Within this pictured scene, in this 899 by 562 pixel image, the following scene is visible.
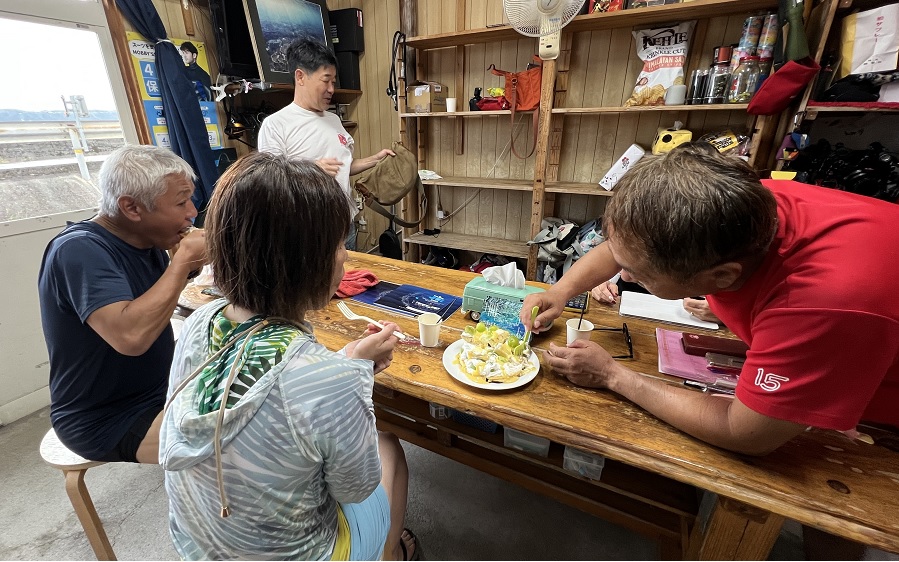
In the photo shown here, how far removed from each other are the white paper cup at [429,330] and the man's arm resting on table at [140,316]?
736 mm

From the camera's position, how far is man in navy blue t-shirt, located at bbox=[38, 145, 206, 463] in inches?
41.7

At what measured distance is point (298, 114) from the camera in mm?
2498

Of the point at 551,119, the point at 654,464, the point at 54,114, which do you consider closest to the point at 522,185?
the point at 551,119

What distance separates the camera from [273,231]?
25.8 inches

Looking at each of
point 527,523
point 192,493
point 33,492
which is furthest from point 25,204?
point 527,523

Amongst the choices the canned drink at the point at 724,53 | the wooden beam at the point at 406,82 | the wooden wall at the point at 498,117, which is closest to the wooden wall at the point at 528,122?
the wooden wall at the point at 498,117

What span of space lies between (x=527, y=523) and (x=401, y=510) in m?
0.70

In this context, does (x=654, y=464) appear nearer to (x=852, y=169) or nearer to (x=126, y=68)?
(x=852, y=169)

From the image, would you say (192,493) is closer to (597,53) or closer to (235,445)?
(235,445)

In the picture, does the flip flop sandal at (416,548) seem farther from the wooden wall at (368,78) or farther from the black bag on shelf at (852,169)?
the wooden wall at (368,78)

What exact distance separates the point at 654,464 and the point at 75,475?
1.69 metres

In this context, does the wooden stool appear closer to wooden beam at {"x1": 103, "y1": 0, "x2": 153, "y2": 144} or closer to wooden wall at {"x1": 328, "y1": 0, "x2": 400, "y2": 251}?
wooden beam at {"x1": 103, "y1": 0, "x2": 153, "y2": 144}

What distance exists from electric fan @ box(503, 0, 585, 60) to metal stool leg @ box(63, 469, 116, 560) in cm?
276

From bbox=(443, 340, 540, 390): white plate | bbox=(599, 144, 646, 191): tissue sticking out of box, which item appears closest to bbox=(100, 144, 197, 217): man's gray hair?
bbox=(443, 340, 540, 390): white plate
